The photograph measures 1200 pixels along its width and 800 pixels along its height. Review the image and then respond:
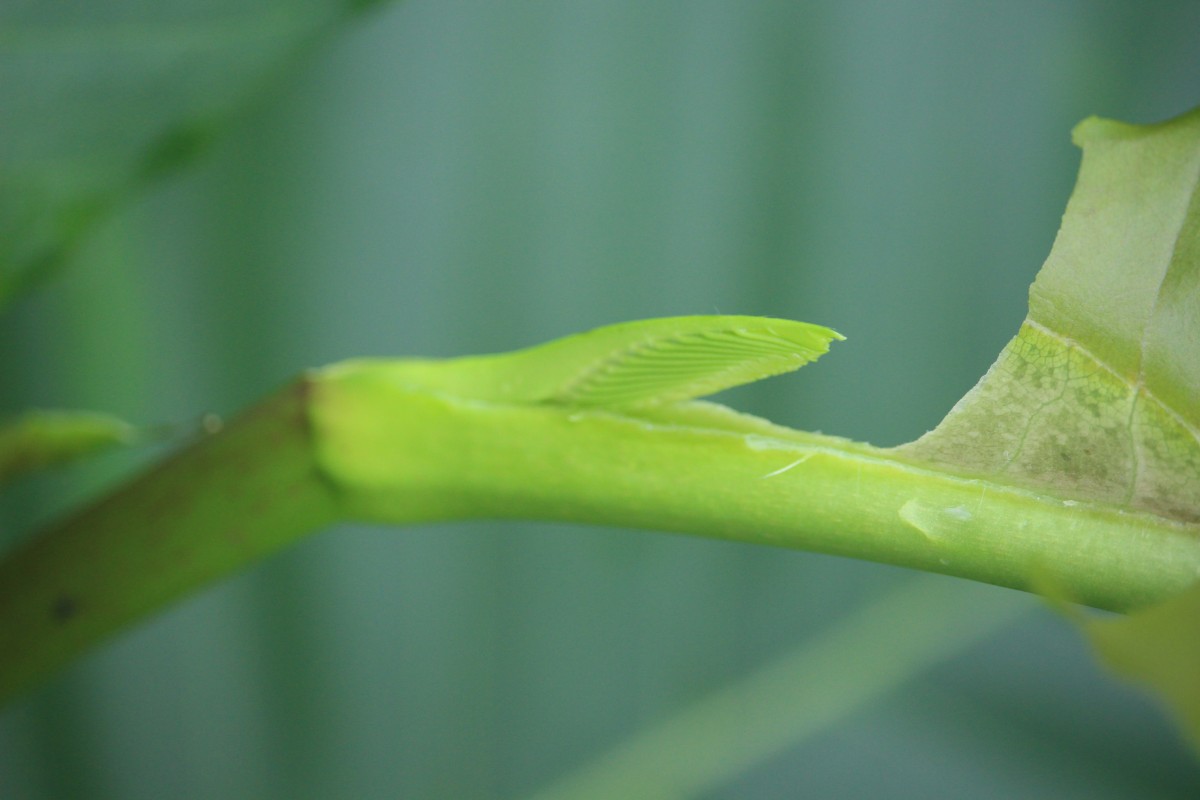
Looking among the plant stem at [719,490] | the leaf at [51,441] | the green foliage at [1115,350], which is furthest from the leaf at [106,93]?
the green foliage at [1115,350]

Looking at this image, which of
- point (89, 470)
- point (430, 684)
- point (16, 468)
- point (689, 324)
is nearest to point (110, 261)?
point (89, 470)

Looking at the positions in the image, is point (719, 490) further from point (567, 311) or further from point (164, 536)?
point (567, 311)

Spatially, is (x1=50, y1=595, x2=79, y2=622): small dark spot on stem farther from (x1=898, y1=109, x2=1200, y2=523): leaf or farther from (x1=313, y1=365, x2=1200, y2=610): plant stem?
(x1=898, y1=109, x2=1200, y2=523): leaf

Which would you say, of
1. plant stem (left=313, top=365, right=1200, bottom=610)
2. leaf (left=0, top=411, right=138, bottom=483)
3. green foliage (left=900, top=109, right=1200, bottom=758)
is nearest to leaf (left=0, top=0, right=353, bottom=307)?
leaf (left=0, top=411, right=138, bottom=483)

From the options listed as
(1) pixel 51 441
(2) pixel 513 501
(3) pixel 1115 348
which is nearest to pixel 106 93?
(1) pixel 51 441

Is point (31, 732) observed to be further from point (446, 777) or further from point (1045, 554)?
point (1045, 554)
